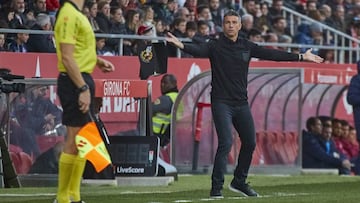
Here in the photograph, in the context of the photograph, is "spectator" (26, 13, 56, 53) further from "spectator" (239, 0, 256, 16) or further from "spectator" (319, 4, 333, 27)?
"spectator" (319, 4, 333, 27)

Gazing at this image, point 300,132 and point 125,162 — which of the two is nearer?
point 125,162

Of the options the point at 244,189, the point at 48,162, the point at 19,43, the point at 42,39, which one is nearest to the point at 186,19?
the point at 42,39

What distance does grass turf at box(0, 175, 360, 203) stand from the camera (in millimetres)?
13406

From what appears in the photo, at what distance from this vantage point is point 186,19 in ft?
75.9

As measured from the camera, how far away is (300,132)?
74.4 ft

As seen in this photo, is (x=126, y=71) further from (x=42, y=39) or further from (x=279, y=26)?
(x=279, y=26)

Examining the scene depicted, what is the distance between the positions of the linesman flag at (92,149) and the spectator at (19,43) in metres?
8.68

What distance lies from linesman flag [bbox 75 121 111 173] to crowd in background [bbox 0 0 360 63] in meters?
8.24

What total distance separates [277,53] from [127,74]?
669 centimetres

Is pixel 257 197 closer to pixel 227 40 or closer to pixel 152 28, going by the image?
pixel 227 40

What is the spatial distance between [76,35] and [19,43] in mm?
8580

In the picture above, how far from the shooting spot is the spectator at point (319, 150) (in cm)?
2309

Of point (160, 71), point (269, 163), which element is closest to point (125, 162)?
point (160, 71)

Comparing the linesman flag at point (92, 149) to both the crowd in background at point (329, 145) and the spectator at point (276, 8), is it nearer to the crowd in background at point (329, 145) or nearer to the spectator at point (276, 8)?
the crowd in background at point (329, 145)
